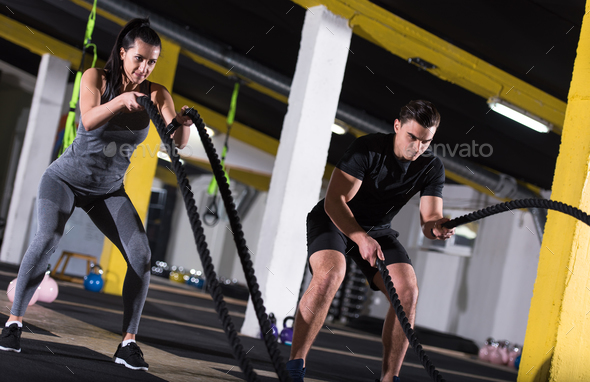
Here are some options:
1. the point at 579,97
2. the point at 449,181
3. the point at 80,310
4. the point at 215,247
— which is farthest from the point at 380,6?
the point at 215,247

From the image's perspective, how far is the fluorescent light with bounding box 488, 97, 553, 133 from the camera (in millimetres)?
6109

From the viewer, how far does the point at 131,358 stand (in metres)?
2.17

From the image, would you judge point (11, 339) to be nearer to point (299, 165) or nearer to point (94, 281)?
point (299, 165)

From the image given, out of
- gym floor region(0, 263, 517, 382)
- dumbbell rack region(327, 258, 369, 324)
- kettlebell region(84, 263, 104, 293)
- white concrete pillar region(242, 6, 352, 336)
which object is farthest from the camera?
dumbbell rack region(327, 258, 369, 324)

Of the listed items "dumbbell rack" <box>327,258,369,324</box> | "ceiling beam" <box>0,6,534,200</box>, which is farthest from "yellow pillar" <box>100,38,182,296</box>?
"dumbbell rack" <box>327,258,369,324</box>

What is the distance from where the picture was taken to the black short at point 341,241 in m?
2.38

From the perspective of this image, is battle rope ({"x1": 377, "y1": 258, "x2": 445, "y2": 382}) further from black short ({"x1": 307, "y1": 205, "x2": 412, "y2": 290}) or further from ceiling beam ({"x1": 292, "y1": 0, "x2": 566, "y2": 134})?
ceiling beam ({"x1": 292, "y1": 0, "x2": 566, "y2": 134})

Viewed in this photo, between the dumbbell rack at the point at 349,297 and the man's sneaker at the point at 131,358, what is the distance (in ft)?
26.2

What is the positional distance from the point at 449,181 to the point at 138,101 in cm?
940

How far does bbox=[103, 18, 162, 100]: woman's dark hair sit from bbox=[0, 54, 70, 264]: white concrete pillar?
20.8 feet

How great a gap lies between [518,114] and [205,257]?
5305mm

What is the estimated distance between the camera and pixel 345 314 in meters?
10.2

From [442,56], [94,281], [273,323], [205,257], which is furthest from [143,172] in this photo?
[205,257]

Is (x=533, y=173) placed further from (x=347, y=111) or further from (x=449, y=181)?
(x=347, y=111)
